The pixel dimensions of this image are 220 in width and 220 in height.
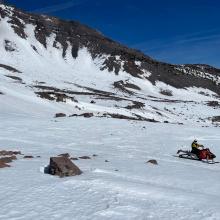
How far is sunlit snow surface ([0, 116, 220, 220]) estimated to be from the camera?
32.5 feet

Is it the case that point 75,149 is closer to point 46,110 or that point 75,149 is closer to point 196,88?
point 46,110

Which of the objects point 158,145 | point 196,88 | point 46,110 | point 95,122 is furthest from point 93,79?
point 158,145

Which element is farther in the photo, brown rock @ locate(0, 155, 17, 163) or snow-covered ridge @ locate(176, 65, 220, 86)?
snow-covered ridge @ locate(176, 65, 220, 86)

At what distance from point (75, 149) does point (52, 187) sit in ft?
36.7

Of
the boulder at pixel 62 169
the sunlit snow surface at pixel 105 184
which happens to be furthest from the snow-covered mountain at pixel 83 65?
the boulder at pixel 62 169

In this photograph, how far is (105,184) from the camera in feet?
40.4

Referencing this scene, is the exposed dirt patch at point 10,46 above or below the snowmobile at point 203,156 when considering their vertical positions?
above

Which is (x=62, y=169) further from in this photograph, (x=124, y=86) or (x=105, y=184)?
(x=124, y=86)

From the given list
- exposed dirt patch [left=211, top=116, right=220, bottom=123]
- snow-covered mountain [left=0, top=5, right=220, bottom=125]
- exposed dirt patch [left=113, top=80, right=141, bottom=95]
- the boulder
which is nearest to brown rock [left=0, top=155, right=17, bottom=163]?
the boulder

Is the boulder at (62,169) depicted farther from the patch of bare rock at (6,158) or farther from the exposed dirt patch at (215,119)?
the exposed dirt patch at (215,119)

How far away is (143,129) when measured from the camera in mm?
35250

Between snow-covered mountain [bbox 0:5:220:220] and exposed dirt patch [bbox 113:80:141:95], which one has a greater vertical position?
A: exposed dirt patch [bbox 113:80:141:95]

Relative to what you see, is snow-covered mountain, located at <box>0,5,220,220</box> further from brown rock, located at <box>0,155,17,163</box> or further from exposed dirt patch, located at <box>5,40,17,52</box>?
exposed dirt patch, located at <box>5,40,17,52</box>

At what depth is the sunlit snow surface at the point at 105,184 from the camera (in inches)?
390
